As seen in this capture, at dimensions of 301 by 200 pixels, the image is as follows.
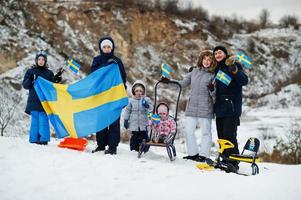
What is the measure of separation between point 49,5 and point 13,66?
26.1 feet

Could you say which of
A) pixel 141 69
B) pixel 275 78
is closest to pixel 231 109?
pixel 141 69

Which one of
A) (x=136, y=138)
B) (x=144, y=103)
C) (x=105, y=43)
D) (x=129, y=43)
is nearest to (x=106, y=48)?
(x=105, y=43)

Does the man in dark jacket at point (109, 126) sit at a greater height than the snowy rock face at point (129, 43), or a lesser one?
lesser

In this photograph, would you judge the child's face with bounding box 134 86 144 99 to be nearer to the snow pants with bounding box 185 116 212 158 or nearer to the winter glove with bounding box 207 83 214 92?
the snow pants with bounding box 185 116 212 158

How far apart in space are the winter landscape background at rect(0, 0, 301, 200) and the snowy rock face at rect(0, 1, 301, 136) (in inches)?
3.0

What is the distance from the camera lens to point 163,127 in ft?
22.0

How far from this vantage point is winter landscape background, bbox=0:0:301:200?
4395 millimetres

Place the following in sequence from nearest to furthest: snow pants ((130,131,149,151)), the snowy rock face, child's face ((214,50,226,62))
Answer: child's face ((214,50,226,62))
snow pants ((130,131,149,151))
the snowy rock face

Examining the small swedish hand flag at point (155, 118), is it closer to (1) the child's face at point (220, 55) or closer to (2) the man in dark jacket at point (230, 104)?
(2) the man in dark jacket at point (230, 104)

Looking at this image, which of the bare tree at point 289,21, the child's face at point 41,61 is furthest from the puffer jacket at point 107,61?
the bare tree at point 289,21

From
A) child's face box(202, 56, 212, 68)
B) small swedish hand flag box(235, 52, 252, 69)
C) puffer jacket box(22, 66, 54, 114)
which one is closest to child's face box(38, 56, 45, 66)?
puffer jacket box(22, 66, 54, 114)

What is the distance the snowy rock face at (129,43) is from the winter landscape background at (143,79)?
77mm

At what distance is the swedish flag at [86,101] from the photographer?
654cm

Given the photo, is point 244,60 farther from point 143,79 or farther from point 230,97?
point 143,79
